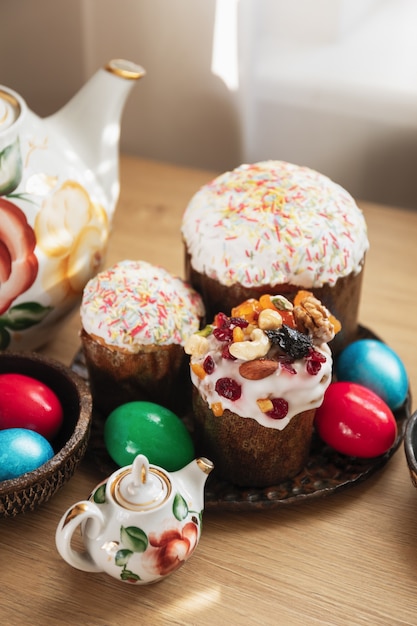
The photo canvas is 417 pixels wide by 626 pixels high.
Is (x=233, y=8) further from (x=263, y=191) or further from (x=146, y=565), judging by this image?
(x=146, y=565)

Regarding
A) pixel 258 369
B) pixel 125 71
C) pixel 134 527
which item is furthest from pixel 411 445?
pixel 125 71

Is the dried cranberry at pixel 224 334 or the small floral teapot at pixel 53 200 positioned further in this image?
the small floral teapot at pixel 53 200

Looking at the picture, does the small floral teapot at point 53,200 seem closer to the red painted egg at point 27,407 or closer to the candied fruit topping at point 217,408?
the red painted egg at point 27,407

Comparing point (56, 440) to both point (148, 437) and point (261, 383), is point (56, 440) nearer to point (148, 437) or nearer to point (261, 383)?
point (148, 437)

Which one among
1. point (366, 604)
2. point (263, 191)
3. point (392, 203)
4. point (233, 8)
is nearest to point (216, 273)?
point (263, 191)

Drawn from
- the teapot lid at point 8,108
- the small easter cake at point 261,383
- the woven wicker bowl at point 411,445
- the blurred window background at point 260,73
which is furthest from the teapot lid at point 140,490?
the blurred window background at point 260,73

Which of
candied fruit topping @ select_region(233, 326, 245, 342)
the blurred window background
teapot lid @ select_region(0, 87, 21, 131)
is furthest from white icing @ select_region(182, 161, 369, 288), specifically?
the blurred window background
